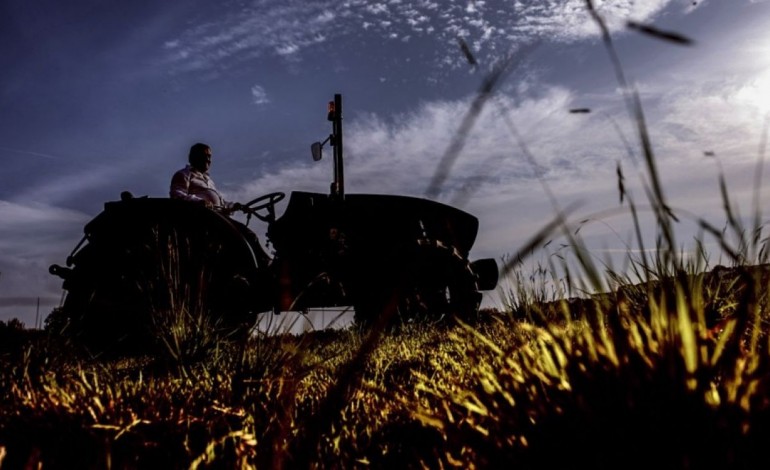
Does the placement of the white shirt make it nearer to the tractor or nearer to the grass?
the tractor

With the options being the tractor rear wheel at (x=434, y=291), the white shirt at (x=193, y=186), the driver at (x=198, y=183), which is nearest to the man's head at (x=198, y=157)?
the driver at (x=198, y=183)

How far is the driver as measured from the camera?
5.93 metres

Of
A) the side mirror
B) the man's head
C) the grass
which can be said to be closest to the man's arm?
the man's head

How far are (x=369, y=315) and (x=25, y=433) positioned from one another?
4.58m

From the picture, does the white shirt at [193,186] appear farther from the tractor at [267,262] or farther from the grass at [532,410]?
the grass at [532,410]

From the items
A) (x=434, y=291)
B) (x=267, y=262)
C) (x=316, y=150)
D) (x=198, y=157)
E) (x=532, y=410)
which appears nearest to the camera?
(x=532, y=410)

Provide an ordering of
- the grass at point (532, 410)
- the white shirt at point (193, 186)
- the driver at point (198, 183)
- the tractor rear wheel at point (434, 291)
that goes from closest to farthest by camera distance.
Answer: the grass at point (532, 410)
the driver at point (198, 183)
the tractor rear wheel at point (434, 291)
the white shirt at point (193, 186)

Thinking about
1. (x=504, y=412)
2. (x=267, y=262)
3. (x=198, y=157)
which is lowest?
(x=504, y=412)

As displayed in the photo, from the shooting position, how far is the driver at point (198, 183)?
593 centimetres

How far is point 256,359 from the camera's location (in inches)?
96.9

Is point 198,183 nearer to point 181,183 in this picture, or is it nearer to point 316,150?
point 181,183

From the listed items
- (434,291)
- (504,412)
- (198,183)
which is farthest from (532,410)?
(198,183)

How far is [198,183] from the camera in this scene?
6332 millimetres

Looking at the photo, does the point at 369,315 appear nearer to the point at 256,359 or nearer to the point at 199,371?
the point at 199,371
